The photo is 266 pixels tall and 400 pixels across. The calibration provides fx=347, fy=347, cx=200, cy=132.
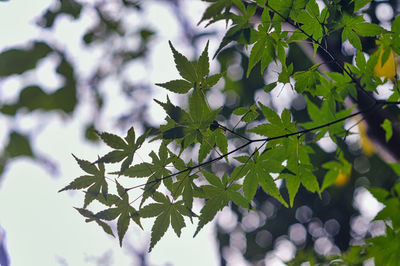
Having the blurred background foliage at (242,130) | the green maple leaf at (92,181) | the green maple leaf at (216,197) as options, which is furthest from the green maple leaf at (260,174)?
the blurred background foliage at (242,130)

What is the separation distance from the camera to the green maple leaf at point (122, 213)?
2.26ft

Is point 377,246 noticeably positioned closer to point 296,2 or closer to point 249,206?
point 249,206

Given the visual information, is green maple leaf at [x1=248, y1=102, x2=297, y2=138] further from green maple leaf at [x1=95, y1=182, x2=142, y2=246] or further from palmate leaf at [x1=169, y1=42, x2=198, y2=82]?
green maple leaf at [x1=95, y1=182, x2=142, y2=246]

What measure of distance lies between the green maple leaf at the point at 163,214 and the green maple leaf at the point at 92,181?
0.10 m

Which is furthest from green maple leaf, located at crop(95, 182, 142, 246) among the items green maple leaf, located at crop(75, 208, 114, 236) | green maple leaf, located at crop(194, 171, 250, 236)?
green maple leaf, located at crop(194, 171, 250, 236)

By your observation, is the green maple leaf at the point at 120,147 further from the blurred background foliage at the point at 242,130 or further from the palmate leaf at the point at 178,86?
the blurred background foliage at the point at 242,130

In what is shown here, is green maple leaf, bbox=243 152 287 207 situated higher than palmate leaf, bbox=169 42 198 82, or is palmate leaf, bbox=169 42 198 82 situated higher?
Result: palmate leaf, bbox=169 42 198 82

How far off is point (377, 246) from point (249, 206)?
0.95 feet

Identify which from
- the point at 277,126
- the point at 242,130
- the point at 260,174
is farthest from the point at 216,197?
the point at 242,130

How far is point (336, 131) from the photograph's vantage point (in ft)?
2.83

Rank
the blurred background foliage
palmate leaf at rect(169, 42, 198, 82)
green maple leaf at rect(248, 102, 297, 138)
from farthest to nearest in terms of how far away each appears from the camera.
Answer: the blurred background foliage
green maple leaf at rect(248, 102, 297, 138)
palmate leaf at rect(169, 42, 198, 82)

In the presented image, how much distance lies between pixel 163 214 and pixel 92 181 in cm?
16

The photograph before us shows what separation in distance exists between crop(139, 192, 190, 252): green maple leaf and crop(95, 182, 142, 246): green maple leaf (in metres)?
0.02

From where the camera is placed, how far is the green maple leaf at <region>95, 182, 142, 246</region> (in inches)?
27.1
